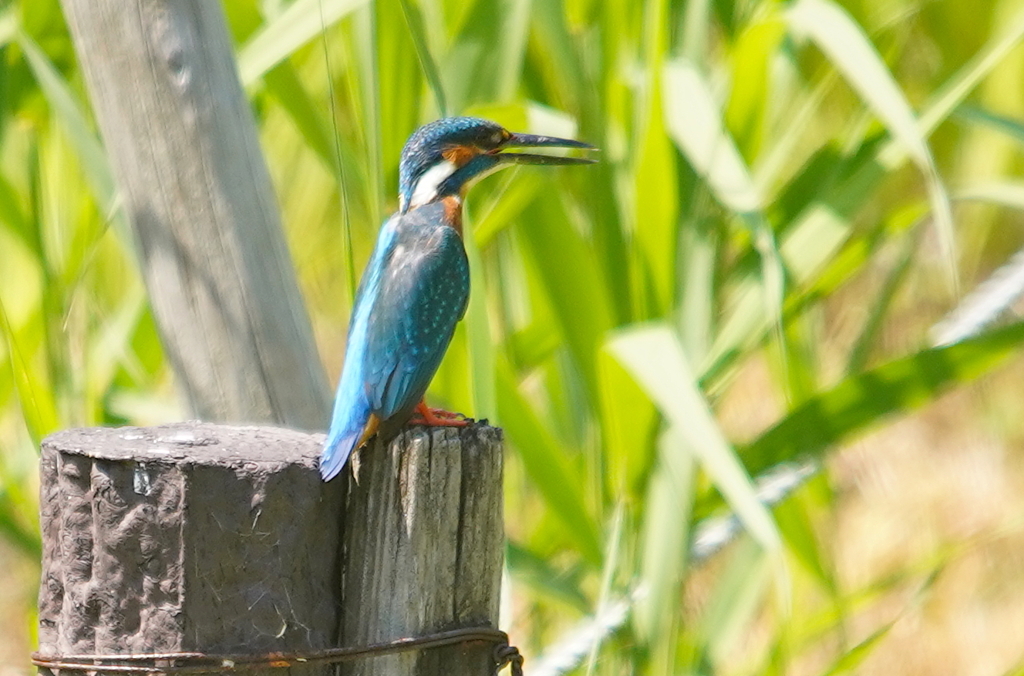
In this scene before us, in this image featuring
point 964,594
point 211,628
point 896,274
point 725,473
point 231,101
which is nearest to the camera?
point 211,628

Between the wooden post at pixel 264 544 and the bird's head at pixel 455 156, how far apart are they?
2.14 ft

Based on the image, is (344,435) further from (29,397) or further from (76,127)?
(76,127)

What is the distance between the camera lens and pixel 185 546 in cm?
122

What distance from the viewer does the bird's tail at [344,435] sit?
1282 mm

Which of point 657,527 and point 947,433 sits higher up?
point 947,433

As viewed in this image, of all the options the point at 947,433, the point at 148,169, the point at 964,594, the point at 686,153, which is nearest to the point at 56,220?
the point at 148,169

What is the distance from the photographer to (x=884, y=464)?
4.99 meters

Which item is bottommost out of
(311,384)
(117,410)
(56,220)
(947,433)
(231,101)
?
(311,384)

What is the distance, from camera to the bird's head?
188 cm

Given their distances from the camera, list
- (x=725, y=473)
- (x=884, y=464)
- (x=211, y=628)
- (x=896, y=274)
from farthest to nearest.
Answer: (x=884, y=464) < (x=896, y=274) < (x=725, y=473) < (x=211, y=628)

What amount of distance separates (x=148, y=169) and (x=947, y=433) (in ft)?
13.9

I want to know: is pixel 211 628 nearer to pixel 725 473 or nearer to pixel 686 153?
pixel 725 473

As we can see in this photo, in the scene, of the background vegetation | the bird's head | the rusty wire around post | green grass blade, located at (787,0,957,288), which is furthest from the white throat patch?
the rusty wire around post

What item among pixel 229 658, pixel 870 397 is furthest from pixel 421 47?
pixel 870 397
